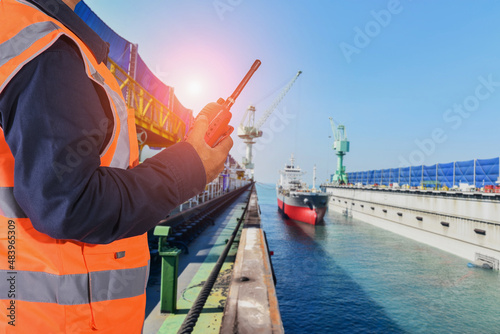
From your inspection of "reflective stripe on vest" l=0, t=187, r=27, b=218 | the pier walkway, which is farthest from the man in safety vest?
the pier walkway

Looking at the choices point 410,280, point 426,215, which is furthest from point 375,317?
point 426,215

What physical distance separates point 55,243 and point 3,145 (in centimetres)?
35

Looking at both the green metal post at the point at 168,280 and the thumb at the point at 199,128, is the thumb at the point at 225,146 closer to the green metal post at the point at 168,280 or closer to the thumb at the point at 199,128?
the thumb at the point at 199,128

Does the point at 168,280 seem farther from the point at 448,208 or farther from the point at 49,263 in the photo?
the point at 448,208

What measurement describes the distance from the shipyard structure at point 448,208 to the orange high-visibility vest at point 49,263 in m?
23.7

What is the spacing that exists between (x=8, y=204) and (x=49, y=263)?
0.24 metres

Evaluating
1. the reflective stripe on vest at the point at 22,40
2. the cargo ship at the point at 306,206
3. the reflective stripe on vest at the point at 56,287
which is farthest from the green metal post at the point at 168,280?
the cargo ship at the point at 306,206

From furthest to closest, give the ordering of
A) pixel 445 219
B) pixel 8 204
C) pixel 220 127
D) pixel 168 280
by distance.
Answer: pixel 445 219
pixel 168 280
pixel 220 127
pixel 8 204

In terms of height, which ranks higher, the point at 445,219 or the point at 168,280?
the point at 168,280

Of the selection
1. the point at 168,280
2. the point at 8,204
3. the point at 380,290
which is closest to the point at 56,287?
the point at 8,204

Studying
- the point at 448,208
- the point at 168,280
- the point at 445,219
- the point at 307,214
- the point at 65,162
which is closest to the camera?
the point at 65,162

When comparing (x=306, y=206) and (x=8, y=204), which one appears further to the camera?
(x=306, y=206)

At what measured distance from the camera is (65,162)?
674mm

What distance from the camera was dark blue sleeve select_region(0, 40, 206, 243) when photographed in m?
0.67
